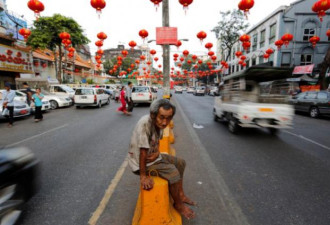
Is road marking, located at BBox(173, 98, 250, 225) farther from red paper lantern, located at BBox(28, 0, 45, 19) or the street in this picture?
red paper lantern, located at BBox(28, 0, 45, 19)

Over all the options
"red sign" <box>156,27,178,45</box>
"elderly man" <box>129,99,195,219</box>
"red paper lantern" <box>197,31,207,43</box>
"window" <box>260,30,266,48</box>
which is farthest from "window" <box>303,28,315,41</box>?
"elderly man" <box>129,99,195,219</box>

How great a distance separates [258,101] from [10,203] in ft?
21.6

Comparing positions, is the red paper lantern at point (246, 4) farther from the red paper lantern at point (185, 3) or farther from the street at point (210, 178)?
the street at point (210, 178)

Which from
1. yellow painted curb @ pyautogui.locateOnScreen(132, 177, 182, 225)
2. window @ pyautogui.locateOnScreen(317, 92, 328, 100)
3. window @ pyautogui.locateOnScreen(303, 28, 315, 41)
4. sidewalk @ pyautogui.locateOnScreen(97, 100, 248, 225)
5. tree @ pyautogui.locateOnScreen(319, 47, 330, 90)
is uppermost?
window @ pyautogui.locateOnScreen(303, 28, 315, 41)

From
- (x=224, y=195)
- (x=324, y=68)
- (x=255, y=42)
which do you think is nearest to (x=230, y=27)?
(x=255, y=42)

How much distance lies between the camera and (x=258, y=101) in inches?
251

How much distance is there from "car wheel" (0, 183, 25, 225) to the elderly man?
137 cm

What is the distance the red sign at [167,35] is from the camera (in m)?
6.91

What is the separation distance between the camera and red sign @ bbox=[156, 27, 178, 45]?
6914 millimetres

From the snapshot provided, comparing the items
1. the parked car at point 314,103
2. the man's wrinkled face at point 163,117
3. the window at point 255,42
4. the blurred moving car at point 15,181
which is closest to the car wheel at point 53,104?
the blurred moving car at point 15,181

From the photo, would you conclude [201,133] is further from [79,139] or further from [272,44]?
[272,44]

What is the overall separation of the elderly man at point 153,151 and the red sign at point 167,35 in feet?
17.3

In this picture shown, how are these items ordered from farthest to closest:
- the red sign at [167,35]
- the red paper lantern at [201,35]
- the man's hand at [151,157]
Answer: the red paper lantern at [201,35] < the red sign at [167,35] < the man's hand at [151,157]

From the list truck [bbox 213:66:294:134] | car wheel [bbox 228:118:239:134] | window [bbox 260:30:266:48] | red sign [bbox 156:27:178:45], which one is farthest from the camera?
window [bbox 260:30:266:48]
